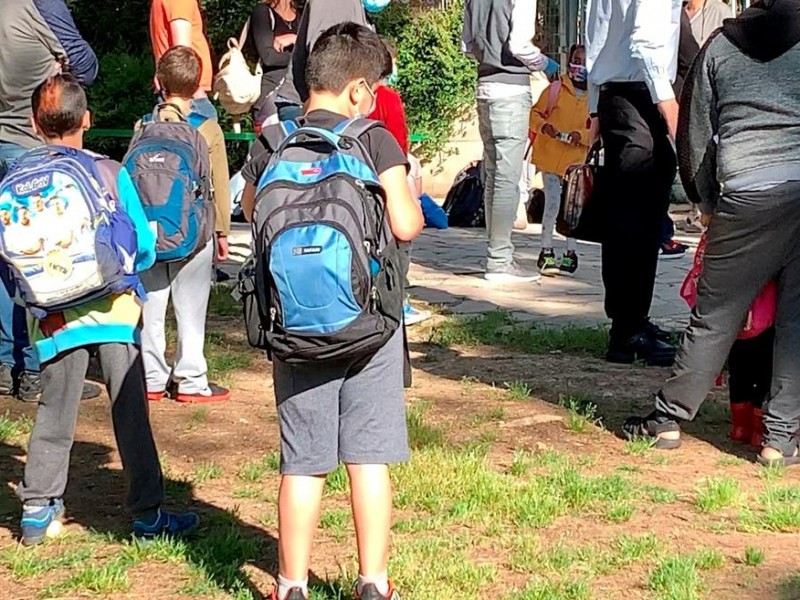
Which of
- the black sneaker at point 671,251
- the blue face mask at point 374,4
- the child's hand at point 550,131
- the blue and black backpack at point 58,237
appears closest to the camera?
the blue and black backpack at point 58,237

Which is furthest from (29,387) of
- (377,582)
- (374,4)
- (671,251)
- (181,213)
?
(671,251)

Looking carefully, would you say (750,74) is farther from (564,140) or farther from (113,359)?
(564,140)

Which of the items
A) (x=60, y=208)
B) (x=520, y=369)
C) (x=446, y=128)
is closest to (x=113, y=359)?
(x=60, y=208)

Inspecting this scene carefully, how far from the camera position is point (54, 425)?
430 cm

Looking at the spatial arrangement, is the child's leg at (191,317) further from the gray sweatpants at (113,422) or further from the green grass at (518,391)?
the gray sweatpants at (113,422)

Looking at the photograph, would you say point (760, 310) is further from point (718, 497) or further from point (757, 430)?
point (718, 497)

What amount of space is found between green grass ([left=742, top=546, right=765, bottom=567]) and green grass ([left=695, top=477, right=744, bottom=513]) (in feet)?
1.51

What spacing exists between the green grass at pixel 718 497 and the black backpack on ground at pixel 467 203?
27.4ft

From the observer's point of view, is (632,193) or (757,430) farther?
(632,193)

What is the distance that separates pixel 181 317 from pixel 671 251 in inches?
209

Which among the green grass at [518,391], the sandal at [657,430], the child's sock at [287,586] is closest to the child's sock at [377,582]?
the child's sock at [287,586]

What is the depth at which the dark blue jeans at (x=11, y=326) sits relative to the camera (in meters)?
6.30

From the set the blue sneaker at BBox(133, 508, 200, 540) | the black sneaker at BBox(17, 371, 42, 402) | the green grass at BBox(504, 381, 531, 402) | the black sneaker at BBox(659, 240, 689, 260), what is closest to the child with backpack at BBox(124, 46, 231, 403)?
the black sneaker at BBox(17, 371, 42, 402)

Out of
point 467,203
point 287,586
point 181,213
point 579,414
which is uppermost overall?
point 181,213
